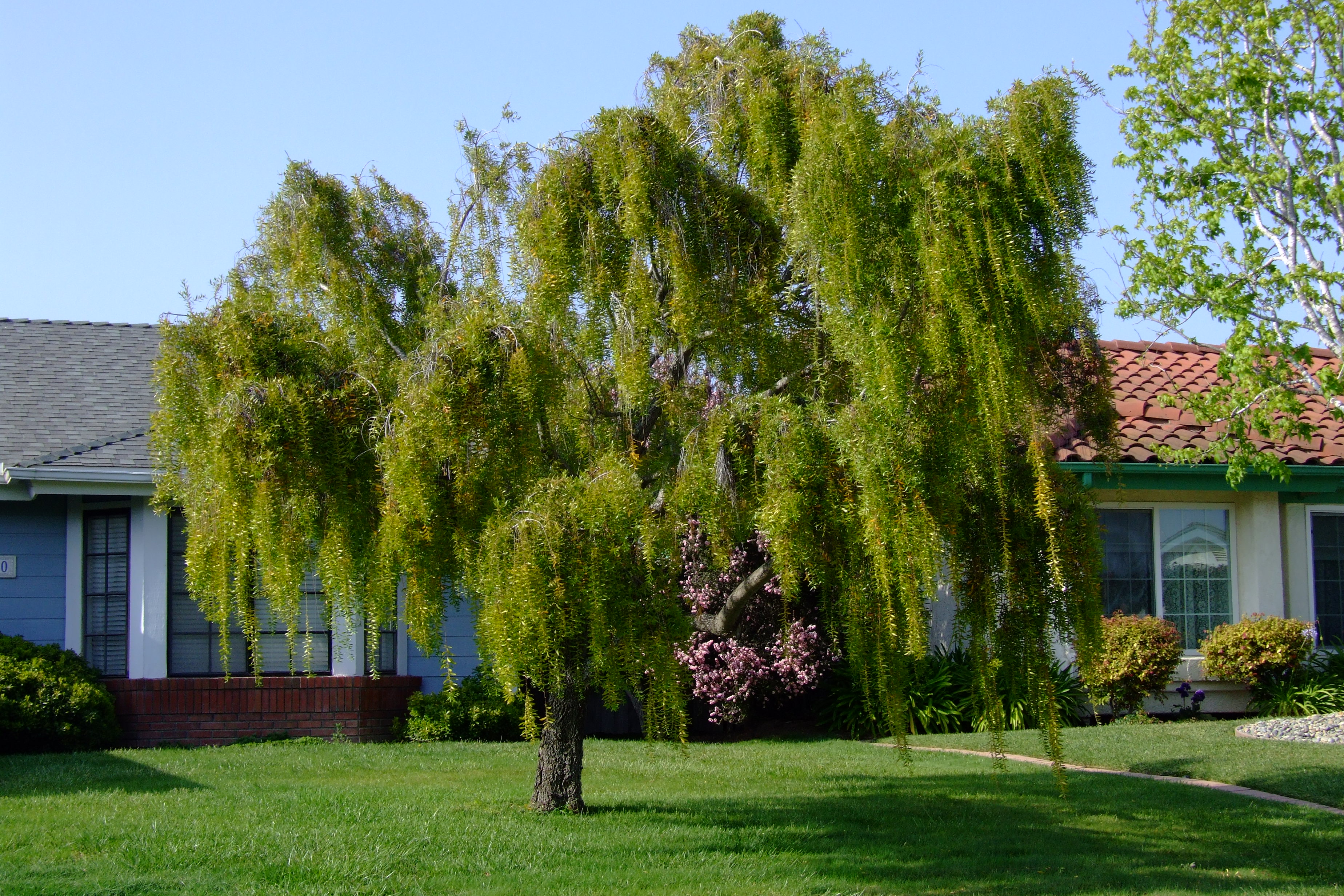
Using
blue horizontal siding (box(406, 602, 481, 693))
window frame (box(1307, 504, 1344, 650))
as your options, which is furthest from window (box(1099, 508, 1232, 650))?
blue horizontal siding (box(406, 602, 481, 693))

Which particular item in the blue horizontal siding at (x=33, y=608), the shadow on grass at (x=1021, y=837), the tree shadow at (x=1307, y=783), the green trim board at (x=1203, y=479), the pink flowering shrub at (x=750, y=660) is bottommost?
the shadow on grass at (x=1021, y=837)

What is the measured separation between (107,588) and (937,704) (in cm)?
917

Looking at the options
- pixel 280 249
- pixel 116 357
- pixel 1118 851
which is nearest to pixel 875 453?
pixel 1118 851

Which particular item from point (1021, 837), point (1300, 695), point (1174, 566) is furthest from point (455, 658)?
point (1300, 695)

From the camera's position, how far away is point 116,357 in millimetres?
15477

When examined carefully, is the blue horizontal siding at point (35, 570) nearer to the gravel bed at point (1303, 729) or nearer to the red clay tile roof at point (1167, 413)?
the red clay tile roof at point (1167, 413)

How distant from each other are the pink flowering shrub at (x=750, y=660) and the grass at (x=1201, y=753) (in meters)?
1.46

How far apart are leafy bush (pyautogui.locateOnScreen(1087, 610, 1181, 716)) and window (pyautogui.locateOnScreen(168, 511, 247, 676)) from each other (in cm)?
919

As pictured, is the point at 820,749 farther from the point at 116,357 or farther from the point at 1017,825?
the point at 116,357

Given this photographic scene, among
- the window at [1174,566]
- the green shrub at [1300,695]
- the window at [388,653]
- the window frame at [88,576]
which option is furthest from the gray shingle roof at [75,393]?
the green shrub at [1300,695]

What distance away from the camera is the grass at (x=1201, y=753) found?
973cm

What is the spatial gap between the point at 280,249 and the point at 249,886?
3870mm

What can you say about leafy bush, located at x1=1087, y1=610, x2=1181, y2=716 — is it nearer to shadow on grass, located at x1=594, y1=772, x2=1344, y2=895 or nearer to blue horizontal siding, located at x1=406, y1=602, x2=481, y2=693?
shadow on grass, located at x1=594, y1=772, x2=1344, y2=895

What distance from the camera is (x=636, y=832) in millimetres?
7934
